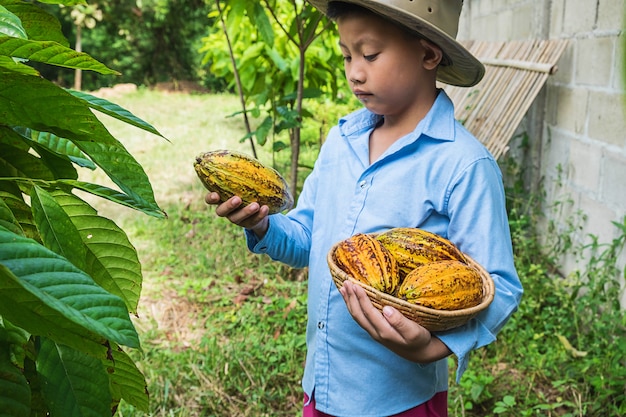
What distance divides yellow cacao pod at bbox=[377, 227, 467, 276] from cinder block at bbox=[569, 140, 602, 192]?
1698 millimetres

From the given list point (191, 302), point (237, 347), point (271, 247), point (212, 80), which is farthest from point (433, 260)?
point (212, 80)

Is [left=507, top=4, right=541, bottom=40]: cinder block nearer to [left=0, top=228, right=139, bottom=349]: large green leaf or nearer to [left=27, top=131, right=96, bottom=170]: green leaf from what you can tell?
[left=27, top=131, right=96, bottom=170]: green leaf

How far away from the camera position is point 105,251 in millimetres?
801

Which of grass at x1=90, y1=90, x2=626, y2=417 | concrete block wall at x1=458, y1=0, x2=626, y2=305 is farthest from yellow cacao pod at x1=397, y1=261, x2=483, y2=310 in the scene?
concrete block wall at x1=458, y1=0, x2=626, y2=305

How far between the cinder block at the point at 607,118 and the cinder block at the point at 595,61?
61mm

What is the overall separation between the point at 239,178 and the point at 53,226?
776 mm

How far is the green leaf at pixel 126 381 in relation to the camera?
811mm

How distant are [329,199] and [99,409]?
3.30ft

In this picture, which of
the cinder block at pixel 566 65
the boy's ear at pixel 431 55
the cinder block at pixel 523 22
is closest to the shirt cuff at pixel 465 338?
the boy's ear at pixel 431 55

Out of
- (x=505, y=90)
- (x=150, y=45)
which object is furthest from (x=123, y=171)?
(x=150, y=45)

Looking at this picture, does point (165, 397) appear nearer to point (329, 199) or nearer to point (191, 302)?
point (191, 302)

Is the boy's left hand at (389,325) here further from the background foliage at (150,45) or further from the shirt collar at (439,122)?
the background foliage at (150,45)

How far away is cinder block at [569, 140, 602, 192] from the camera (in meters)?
2.77

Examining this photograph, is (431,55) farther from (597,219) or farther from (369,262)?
(597,219)
